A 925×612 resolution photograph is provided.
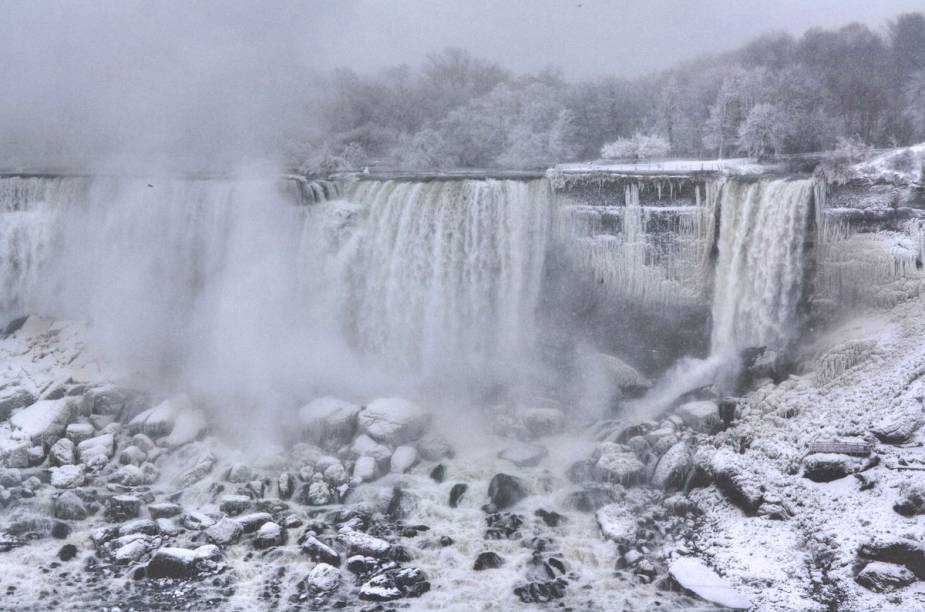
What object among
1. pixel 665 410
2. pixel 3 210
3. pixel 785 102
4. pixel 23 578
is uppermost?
pixel 785 102

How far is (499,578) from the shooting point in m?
15.8

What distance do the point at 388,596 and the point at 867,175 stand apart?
660 inches

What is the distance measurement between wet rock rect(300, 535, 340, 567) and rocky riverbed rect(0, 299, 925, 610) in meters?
0.05

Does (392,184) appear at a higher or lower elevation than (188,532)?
higher

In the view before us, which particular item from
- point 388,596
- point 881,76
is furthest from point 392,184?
point 881,76

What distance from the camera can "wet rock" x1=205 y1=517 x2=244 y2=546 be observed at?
1728cm

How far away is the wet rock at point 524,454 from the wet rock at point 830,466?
6457mm

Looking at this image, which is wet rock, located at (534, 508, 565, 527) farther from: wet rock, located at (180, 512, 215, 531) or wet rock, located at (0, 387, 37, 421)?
wet rock, located at (0, 387, 37, 421)

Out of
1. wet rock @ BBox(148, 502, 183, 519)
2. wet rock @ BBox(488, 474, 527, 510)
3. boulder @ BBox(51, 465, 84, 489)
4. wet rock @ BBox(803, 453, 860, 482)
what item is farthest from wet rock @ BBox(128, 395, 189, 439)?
wet rock @ BBox(803, 453, 860, 482)

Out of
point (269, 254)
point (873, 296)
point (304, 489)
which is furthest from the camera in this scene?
point (269, 254)

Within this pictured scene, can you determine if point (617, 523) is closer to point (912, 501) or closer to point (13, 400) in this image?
point (912, 501)

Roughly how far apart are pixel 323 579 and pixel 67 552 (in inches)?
228

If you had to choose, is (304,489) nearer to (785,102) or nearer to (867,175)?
(867,175)

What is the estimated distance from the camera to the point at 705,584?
593 inches
